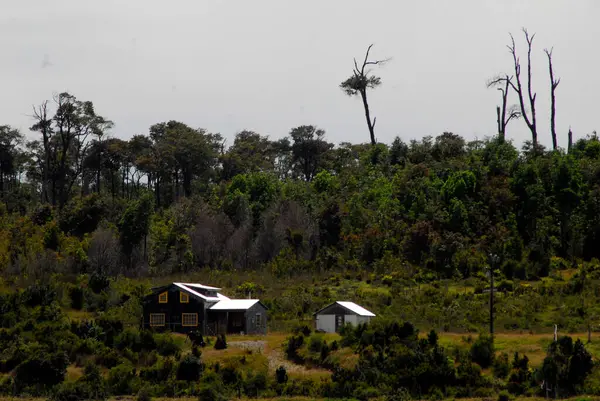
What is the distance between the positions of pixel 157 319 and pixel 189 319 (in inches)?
98.5

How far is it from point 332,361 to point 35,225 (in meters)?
50.1

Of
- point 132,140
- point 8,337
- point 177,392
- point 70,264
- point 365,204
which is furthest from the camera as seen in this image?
point 132,140

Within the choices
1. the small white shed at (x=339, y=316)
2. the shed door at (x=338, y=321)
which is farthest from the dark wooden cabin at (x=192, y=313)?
the shed door at (x=338, y=321)

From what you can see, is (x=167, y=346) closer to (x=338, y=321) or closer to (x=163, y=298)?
(x=163, y=298)

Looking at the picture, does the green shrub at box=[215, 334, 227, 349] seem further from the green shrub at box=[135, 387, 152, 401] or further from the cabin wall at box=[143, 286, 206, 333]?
the green shrub at box=[135, 387, 152, 401]

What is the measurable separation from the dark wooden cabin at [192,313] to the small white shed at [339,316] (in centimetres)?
545

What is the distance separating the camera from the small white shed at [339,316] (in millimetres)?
69062

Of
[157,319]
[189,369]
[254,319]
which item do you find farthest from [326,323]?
[189,369]

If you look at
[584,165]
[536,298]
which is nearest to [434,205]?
[584,165]

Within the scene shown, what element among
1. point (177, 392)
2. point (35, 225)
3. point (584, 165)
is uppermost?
point (584, 165)

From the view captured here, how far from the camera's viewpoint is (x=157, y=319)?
238ft

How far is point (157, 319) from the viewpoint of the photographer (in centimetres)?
7250

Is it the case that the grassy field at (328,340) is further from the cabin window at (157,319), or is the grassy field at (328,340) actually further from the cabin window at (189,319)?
the cabin window at (157,319)

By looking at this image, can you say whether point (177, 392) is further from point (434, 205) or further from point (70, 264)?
point (434, 205)
